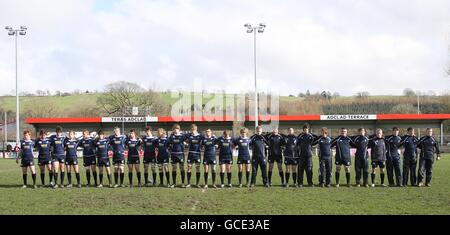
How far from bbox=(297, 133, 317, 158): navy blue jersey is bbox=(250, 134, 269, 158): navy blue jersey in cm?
116

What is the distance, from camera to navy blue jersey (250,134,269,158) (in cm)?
1628

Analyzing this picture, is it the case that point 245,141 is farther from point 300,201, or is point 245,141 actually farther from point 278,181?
point 300,201

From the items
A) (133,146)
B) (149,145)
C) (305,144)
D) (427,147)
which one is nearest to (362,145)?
(305,144)

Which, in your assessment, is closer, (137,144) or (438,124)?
(137,144)

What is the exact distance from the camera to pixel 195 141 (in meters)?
16.2

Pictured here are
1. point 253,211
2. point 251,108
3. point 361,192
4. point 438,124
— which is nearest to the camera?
point 253,211

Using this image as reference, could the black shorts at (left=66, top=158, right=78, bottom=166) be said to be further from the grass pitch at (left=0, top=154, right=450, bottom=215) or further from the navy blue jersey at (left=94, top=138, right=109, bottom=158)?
the grass pitch at (left=0, top=154, right=450, bottom=215)

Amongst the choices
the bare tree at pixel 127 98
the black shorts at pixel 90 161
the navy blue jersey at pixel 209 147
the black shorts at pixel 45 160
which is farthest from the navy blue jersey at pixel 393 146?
the bare tree at pixel 127 98

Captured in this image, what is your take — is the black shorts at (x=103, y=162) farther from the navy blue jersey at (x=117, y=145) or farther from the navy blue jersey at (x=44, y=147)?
the navy blue jersey at (x=44, y=147)

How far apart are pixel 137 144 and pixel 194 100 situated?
56014 mm

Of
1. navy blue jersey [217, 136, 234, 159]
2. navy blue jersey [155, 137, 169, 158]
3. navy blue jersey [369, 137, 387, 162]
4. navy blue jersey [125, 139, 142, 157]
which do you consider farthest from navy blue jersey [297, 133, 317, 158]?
navy blue jersey [125, 139, 142, 157]

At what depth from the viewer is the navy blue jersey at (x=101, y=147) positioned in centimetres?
1652

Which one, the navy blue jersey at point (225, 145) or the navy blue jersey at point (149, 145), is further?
the navy blue jersey at point (149, 145)

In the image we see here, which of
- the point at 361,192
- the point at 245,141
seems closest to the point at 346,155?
the point at 361,192
